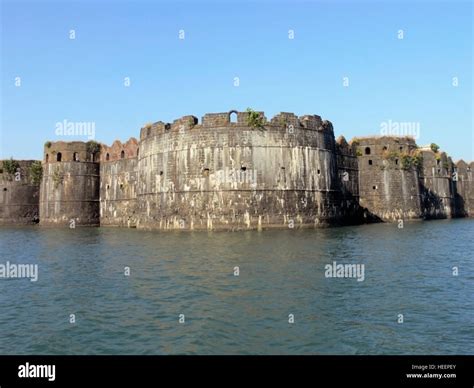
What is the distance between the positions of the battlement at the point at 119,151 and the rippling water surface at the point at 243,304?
2285cm

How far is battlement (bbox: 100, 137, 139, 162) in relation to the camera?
39688mm

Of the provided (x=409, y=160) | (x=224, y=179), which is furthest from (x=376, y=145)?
(x=224, y=179)

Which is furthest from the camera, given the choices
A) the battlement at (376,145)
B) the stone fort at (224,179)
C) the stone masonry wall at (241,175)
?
the battlement at (376,145)

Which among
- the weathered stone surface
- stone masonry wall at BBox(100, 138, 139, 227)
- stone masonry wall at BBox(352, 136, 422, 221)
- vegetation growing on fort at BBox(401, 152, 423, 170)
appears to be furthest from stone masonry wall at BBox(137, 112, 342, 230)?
the weathered stone surface

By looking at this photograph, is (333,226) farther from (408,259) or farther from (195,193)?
(408,259)

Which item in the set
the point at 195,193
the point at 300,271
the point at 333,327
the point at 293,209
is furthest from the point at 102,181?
the point at 333,327

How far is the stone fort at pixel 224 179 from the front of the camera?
92.2ft

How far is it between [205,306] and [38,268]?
8.66m

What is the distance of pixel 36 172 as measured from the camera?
4434 centimetres

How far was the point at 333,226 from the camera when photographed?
3112 cm

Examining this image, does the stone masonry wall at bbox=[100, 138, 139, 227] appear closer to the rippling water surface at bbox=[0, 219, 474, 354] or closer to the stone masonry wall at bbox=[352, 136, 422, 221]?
the stone masonry wall at bbox=[352, 136, 422, 221]

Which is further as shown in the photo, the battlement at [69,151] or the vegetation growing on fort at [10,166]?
the vegetation growing on fort at [10,166]
